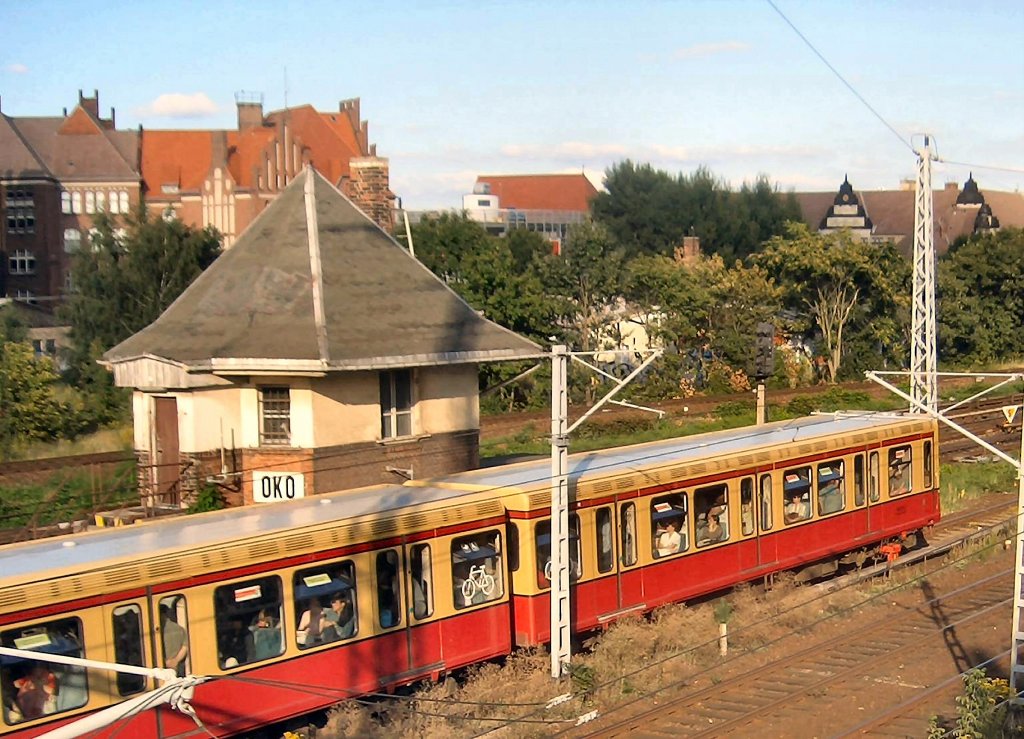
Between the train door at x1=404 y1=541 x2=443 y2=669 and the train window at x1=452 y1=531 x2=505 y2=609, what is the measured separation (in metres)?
0.40

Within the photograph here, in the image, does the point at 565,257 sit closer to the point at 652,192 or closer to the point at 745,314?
the point at 745,314

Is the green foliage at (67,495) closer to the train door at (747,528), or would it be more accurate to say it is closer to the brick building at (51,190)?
the train door at (747,528)

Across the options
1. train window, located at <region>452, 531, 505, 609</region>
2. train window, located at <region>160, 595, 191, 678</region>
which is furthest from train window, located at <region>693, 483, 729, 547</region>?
train window, located at <region>160, 595, 191, 678</region>

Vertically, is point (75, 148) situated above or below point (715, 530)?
above

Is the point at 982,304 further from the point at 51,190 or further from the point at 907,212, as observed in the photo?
the point at 907,212

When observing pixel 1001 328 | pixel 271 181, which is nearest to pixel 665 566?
pixel 1001 328

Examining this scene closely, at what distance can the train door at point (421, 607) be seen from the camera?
13.7 m

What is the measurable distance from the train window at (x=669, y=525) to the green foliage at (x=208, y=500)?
7028 mm

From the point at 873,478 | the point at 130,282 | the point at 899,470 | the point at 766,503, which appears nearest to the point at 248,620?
the point at 766,503

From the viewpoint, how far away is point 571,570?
1560cm

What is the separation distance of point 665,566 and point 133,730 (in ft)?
26.6

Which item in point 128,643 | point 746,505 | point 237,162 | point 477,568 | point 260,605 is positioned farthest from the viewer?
point 237,162

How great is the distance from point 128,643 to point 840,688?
8.43m

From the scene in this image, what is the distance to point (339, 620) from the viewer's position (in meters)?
13.0
